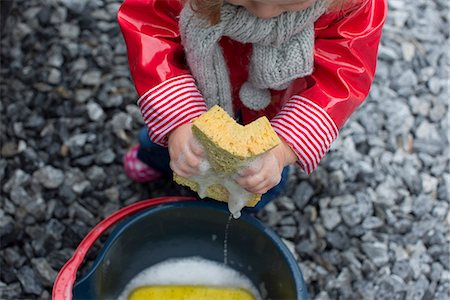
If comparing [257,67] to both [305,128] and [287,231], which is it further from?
[287,231]

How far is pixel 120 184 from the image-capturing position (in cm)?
139

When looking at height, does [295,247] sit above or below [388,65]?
below

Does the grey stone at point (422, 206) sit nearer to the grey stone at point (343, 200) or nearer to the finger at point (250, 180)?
the grey stone at point (343, 200)

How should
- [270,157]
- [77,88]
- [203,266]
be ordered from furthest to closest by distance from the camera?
[77,88] < [203,266] < [270,157]

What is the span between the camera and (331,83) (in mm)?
991

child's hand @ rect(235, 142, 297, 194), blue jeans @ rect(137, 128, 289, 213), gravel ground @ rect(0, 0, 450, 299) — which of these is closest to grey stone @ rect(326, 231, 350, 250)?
gravel ground @ rect(0, 0, 450, 299)

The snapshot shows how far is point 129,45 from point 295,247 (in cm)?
55

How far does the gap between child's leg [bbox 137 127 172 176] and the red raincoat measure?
27cm

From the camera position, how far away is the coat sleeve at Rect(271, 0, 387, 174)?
0.97 meters

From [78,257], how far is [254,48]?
1.40 ft

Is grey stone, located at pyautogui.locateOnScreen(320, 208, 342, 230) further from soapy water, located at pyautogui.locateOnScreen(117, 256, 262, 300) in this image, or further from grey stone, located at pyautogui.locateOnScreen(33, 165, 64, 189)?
grey stone, located at pyautogui.locateOnScreen(33, 165, 64, 189)

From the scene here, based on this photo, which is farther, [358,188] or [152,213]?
[358,188]

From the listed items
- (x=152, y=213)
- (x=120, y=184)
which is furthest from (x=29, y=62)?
(x=152, y=213)

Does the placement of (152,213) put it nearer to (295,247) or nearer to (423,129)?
(295,247)
